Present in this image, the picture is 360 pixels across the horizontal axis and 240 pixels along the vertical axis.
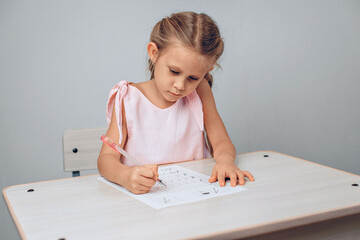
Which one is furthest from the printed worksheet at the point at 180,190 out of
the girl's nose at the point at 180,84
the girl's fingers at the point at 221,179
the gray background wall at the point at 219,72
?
the gray background wall at the point at 219,72

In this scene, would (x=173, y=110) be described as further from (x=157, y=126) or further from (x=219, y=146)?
(x=219, y=146)

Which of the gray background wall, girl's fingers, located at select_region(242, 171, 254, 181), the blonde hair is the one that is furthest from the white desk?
the gray background wall

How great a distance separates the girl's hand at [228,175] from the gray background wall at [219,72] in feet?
3.47

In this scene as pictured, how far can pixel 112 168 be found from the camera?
0.96 meters

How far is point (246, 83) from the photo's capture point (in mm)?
2123

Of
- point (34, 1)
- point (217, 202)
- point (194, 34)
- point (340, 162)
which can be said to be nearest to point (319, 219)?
point (217, 202)

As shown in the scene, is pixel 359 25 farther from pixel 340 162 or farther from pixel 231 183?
pixel 231 183

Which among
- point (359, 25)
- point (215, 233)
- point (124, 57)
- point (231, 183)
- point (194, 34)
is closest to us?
point (215, 233)

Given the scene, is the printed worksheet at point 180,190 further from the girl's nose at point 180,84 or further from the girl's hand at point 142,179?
the girl's nose at point 180,84

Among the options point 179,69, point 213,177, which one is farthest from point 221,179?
point 179,69

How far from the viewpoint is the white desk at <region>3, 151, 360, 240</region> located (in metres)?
0.66

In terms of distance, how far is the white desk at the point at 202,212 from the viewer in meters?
0.66

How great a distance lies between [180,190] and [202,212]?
0.14 meters

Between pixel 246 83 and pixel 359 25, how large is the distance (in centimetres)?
70
